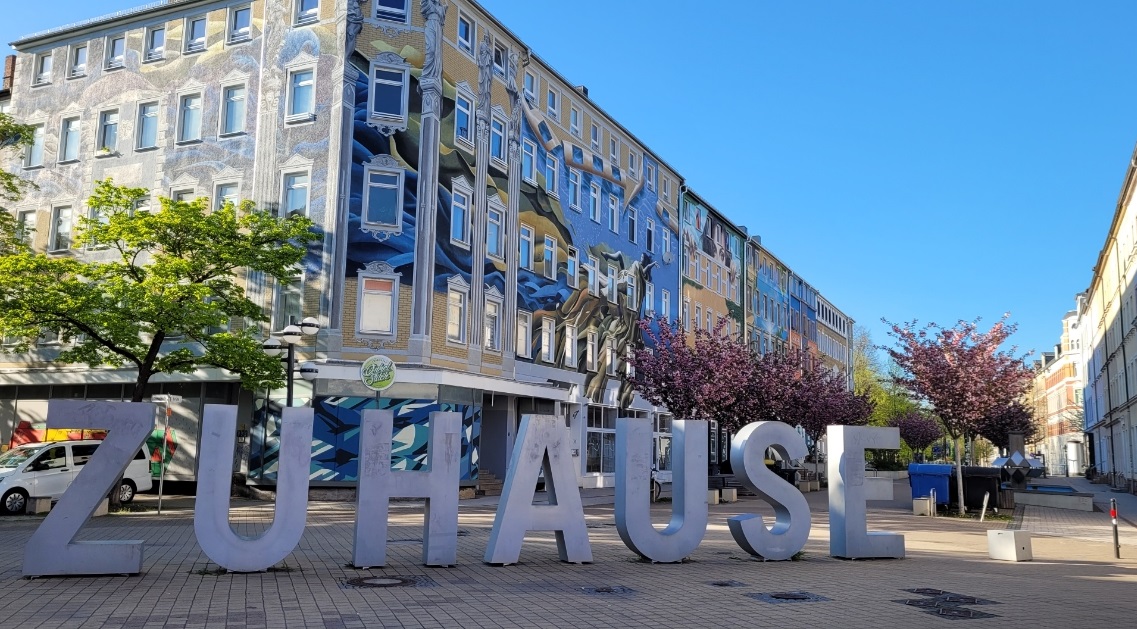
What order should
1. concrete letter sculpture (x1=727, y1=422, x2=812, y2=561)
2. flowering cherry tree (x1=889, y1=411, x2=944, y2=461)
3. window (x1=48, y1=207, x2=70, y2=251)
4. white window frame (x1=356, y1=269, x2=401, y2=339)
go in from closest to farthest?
concrete letter sculpture (x1=727, y1=422, x2=812, y2=561)
white window frame (x1=356, y1=269, x2=401, y2=339)
window (x1=48, y1=207, x2=70, y2=251)
flowering cherry tree (x1=889, y1=411, x2=944, y2=461)

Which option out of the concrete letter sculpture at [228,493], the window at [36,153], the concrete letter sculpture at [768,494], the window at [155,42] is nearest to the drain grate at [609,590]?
the concrete letter sculpture at [768,494]

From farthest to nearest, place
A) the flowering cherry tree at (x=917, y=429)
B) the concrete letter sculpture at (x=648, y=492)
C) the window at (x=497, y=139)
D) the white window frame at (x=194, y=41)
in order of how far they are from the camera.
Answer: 1. the flowering cherry tree at (x=917, y=429)
2. the window at (x=497, y=139)
3. the white window frame at (x=194, y=41)
4. the concrete letter sculpture at (x=648, y=492)

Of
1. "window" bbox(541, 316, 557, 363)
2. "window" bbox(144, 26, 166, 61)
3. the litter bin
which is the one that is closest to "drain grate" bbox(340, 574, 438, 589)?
the litter bin

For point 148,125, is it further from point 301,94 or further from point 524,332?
point 524,332

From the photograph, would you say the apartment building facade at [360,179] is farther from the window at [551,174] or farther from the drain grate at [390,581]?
the drain grate at [390,581]

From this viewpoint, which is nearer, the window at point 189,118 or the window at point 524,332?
the window at point 189,118

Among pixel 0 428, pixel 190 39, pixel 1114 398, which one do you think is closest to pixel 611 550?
pixel 190 39

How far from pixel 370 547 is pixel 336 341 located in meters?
15.9

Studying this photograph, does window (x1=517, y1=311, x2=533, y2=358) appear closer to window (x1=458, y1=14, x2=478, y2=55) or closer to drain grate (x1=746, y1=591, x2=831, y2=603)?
window (x1=458, y1=14, x2=478, y2=55)

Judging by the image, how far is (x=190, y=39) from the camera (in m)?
31.1

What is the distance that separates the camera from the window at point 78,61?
3316 cm

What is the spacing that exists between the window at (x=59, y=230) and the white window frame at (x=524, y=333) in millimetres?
15750

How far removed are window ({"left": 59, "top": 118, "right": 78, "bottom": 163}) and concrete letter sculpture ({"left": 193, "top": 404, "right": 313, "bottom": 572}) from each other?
2607 cm

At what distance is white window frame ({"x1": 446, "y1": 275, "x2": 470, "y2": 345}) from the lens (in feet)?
94.1
